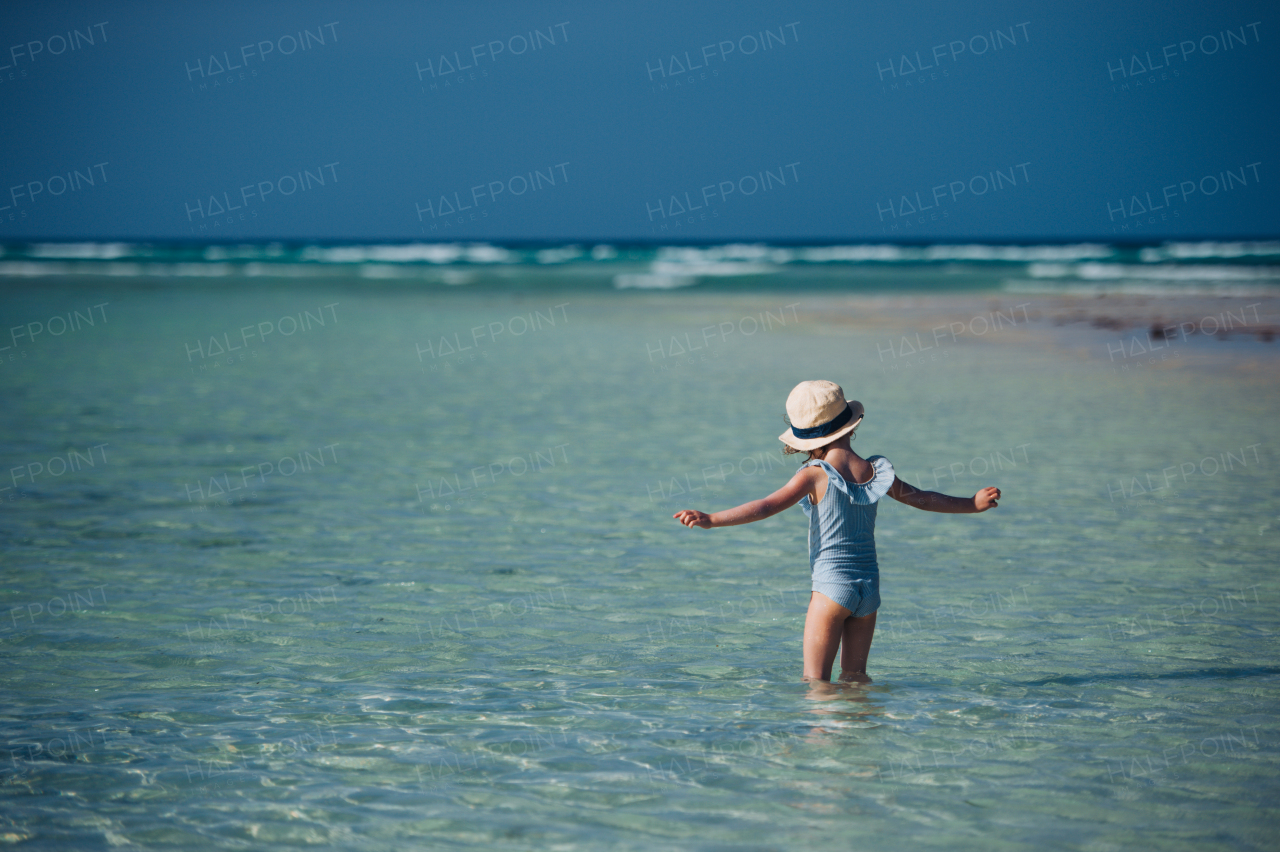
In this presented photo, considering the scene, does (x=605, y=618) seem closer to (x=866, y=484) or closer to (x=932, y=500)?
(x=866, y=484)

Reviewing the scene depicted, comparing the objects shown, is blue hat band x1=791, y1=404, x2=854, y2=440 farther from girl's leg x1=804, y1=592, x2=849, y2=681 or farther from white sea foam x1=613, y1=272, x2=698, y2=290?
white sea foam x1=613, y1=272, x2=698, y2=290

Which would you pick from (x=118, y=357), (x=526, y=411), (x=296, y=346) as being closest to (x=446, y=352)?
(x=296, y=346)

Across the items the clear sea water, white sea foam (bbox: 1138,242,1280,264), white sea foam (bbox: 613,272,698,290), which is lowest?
the clear sea water

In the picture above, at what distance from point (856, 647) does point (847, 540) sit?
0.49 m

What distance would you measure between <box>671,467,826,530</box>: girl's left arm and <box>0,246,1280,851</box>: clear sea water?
792 mm

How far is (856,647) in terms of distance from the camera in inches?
186

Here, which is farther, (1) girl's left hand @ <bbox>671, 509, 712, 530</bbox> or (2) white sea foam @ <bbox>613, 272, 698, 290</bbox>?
(2) white sea foam @ <bbox>613, 272, 698, 290</bbox>

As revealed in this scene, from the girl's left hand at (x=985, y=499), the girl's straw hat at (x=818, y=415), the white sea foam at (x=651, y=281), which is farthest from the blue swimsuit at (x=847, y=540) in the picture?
the white sea foam at (x=651, y=281)

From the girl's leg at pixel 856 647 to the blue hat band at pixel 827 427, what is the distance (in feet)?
2.55

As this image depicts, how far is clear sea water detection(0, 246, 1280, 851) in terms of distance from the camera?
145 inches

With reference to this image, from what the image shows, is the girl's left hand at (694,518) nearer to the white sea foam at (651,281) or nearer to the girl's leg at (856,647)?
the girl's leg at (856,647)

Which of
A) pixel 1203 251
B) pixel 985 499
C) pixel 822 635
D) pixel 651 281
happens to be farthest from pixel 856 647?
pixel 1203 251

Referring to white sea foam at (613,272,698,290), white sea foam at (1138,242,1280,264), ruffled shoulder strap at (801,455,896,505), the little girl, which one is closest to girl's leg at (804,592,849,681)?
the little girl

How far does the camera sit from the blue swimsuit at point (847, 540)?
14.7ft
